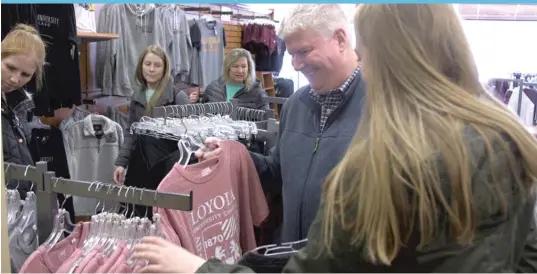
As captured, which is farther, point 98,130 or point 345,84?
point 98,130

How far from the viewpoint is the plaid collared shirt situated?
133 cm

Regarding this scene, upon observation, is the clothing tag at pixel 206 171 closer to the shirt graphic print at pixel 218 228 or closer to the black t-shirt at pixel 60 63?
the shirt graphic print at pixel 218 228

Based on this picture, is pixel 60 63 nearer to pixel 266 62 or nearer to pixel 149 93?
pixel 149 93

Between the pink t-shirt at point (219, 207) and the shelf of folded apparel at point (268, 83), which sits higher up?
the shelf of folded apparel at point (268, 83)

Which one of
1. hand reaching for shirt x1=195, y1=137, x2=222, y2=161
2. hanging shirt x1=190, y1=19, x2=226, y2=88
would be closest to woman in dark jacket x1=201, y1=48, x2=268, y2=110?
hanging shirt x1=190, y1=19, x2=226, y2=88

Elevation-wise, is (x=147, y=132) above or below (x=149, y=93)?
below

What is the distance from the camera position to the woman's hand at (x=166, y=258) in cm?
106

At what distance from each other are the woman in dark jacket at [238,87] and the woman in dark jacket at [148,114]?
14cm

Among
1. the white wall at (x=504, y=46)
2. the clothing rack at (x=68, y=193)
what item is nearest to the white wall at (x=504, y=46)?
the white wall at (x=504, y=46)

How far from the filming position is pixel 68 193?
1271mm

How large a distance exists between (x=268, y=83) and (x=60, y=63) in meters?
1.00

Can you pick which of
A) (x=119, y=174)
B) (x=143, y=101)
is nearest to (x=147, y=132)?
(x=119, y=174)

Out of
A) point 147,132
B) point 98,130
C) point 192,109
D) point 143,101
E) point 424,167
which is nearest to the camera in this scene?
point 424,167

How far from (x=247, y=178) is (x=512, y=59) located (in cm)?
80
